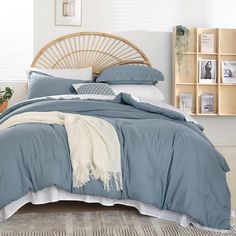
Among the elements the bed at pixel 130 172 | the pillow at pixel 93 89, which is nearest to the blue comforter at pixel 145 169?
the bed at pixel 130 172

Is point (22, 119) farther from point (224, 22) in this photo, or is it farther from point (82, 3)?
point (224, 22)

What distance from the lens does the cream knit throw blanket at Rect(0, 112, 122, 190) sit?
256 centimetres

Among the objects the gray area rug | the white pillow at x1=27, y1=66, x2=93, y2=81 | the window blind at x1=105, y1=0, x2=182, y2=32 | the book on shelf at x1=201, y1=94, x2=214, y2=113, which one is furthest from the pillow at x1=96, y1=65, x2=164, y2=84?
the gray area rug

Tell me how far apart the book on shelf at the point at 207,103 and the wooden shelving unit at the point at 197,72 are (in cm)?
4

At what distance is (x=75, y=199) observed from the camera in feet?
8.70

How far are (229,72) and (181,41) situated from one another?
674 millimetres

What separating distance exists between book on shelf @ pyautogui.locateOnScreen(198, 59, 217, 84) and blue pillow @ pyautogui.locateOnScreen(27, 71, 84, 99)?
60.3 inches

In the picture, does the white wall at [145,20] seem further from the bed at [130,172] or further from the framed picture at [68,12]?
the bed at [130,172]

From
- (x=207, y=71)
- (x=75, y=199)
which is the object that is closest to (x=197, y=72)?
(x=207, y=71)

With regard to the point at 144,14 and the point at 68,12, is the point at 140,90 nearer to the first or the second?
the point at 144,14

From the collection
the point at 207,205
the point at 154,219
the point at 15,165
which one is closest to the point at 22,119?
the point at 15,165

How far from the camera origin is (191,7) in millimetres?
5438

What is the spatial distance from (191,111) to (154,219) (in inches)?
113

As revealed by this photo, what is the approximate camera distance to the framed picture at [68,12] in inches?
206
